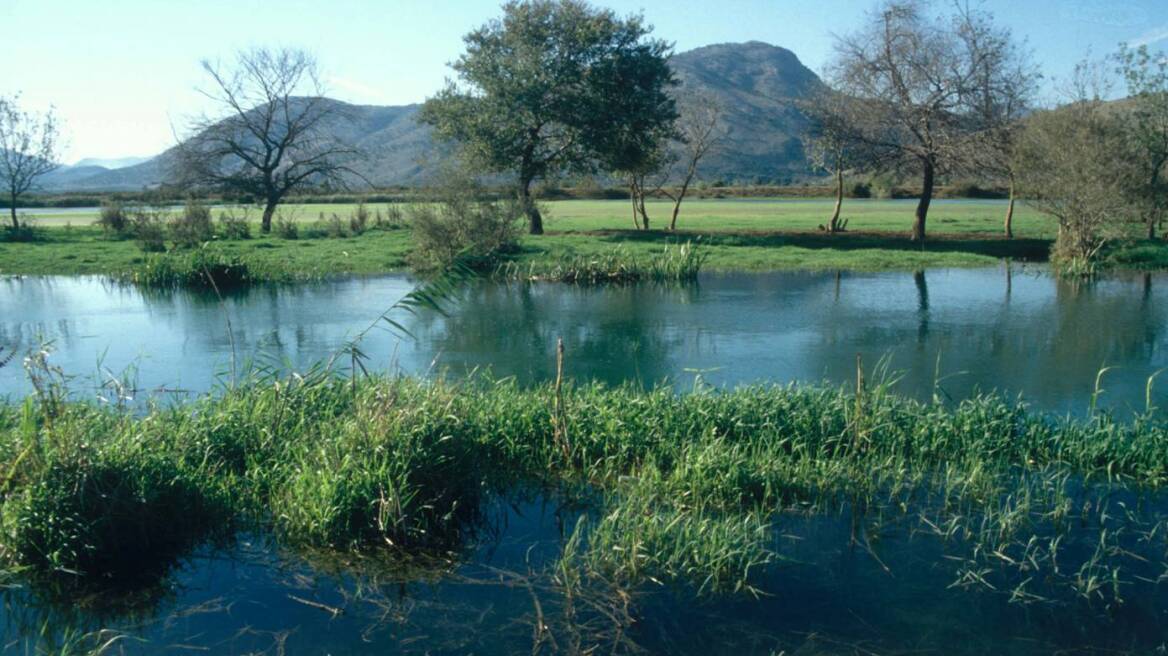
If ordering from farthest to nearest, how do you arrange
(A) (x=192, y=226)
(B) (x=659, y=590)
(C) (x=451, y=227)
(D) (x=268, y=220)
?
(D) (x=268, y=220)
(A) (x=192, y=226)
(C) (x=451, y=227)
(B) (x=659, y=590)

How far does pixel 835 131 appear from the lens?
25.7 m

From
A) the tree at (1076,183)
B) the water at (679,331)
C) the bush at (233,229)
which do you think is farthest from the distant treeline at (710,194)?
the water at (679,331)

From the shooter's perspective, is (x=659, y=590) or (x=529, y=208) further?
(x=529, y=208)

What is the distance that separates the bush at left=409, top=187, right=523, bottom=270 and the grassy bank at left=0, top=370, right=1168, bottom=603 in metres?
13.6

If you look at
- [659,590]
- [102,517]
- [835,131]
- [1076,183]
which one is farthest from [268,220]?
[659,590]

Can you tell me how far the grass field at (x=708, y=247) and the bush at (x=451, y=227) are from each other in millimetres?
960

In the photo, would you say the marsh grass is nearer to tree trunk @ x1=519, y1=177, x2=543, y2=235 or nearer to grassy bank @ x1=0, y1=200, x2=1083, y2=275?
grassy bank @ x1=0, y1=200, x2=1083, y2=275

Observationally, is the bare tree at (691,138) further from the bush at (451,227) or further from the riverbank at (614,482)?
the riverbank at (614,482)

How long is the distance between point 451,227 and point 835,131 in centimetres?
1147

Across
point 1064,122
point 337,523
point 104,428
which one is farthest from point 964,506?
point 1064,122

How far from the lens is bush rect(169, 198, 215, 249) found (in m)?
26.0

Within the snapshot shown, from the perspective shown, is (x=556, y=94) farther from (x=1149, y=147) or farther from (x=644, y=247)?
(x=1149, y=147)

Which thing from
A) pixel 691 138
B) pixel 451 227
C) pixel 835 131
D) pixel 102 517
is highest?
pixel 691 138

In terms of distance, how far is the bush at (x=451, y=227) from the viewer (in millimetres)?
Answer: 21859
